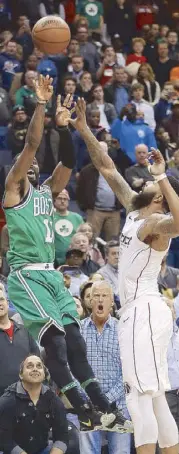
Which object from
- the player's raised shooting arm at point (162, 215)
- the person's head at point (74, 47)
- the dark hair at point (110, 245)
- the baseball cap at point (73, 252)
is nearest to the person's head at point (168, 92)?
the person's head at point (74, 47)

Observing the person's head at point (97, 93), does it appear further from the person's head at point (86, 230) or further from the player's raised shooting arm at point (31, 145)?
the player's raised shooting arm at point (31, 145)

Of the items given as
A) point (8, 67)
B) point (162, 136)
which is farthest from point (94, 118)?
A: point (8, 67)

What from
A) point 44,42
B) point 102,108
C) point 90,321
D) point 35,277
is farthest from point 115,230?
point 35,277

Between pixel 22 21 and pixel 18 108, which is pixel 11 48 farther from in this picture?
pixel 18 108

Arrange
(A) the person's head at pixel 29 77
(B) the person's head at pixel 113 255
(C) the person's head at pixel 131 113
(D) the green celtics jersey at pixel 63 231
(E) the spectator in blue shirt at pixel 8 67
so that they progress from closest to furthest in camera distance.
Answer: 1. (B) the person's head at pixel 113 255
2. (D) the green celtics jersey at pixel 63 231
3. (C) the person's head at pixel 131 113
4. (A) the person's head at pixel 29 77
5. (E) the spectator in blue shirt at pixel 8 67

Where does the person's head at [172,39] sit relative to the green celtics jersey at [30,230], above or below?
above

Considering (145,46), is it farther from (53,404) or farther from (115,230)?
(53,404)

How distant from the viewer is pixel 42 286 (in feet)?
29.8

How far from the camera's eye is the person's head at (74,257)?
13.7 m

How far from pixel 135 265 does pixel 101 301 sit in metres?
2.24

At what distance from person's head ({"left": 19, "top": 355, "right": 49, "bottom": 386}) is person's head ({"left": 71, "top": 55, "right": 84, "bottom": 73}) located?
9.36 metres

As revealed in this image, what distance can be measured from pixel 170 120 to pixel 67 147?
9.12 metres

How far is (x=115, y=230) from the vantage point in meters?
16.0

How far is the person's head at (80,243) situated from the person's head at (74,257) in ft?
0.31
